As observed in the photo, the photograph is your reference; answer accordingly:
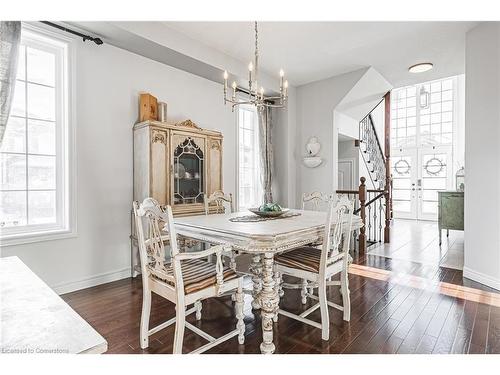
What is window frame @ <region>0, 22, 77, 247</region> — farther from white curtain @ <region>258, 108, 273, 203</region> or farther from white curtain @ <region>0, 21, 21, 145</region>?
white curtain @ <region>258, 108, 273, 203</region>

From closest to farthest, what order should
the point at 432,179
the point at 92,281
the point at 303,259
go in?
the point at 303,259 < the point at 92,281 < the point at 432,179

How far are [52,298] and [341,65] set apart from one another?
442 cm

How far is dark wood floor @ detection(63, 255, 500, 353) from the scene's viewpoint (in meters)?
1.89

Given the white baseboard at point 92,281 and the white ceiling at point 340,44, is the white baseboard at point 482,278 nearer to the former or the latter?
the white ceiling at point 340,44

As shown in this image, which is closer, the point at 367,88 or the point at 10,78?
the point at 10,78

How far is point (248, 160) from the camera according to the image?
4914mm

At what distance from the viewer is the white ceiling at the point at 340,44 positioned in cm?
320

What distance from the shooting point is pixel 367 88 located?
4.84m

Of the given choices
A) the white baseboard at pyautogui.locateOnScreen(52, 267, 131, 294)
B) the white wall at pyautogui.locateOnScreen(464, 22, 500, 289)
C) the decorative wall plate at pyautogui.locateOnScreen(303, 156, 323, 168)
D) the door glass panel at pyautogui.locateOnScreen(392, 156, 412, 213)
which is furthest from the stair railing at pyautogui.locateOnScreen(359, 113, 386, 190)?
the white baseboard at pyautogui.locateOnScreen(52, 267, 131, 294)

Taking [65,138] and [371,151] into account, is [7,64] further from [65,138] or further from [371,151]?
[371,151]

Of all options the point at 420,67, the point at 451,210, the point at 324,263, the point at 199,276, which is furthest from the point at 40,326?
the point at 451,210

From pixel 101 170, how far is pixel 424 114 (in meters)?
8.20
